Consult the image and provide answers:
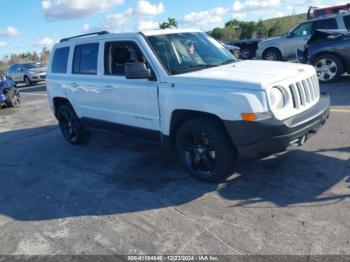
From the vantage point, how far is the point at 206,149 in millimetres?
4707

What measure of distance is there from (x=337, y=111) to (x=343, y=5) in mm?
16569

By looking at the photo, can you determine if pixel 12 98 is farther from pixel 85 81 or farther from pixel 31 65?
pixel 31 65

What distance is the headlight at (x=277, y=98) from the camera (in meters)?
4.04

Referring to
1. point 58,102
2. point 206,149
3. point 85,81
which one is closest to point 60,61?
point 58,102

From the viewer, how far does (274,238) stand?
3424mm

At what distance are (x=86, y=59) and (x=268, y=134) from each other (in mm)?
3586

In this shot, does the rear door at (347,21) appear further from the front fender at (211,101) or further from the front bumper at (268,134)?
the front fender at (211,101)

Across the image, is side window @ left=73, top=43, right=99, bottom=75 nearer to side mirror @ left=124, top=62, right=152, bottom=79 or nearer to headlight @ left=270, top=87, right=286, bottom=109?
side mirror @ left=124, top=62, right=152, bottom=79

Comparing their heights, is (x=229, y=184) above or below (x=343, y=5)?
below

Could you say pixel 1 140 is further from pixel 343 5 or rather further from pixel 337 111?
pixel 343 5

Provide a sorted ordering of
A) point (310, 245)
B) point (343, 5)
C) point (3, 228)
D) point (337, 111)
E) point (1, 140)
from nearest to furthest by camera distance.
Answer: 1. point (310, 245)
2. point (3, 228)
3. point (337, 111)
4. point (1, 140)
5. point (343, 5)

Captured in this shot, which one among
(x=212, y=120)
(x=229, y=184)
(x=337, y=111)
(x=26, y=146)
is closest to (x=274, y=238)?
(x=229, y=184)

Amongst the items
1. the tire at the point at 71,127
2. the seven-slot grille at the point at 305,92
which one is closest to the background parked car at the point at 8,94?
the tire at the point at 71,127

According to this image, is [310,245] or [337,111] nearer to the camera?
[310,245]
